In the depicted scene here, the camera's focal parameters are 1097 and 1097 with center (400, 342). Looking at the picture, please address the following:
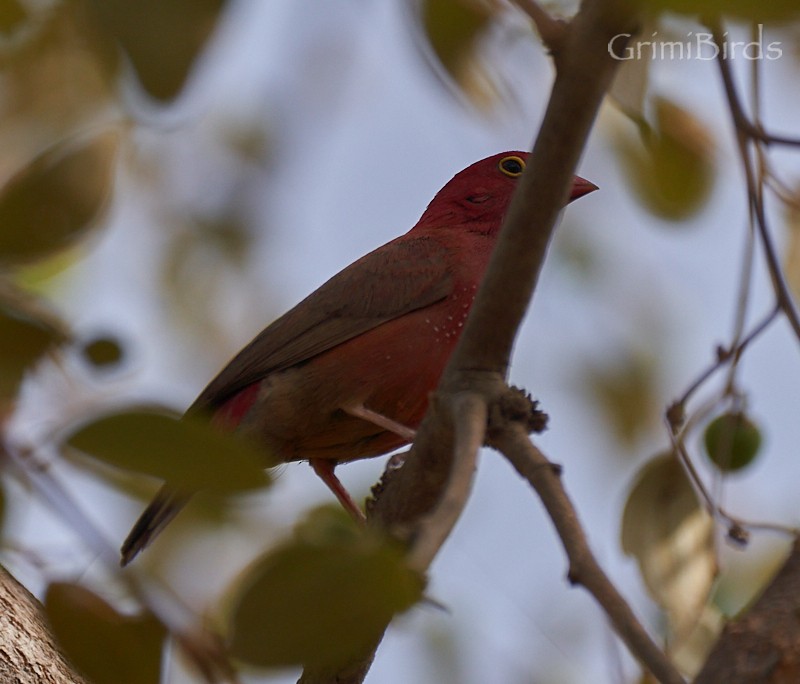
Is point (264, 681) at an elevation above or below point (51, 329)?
below

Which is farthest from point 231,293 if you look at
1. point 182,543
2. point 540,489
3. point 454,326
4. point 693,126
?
point 540,489

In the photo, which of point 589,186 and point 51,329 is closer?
point 51,329

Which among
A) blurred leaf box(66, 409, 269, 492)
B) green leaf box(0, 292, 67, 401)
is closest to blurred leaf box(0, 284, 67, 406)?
green leaf box(0, 292, 67, 401)

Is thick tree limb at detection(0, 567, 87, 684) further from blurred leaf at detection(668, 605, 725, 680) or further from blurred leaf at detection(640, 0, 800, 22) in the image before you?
blurred leaf at detection(640, 0, 800, 22)

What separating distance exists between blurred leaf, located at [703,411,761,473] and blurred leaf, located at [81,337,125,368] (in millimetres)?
2066

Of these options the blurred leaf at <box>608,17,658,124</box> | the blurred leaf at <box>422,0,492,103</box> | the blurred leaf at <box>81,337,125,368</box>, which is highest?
the blurred leaf at <box>422,0,492,103</box>

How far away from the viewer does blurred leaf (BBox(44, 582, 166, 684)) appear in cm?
155

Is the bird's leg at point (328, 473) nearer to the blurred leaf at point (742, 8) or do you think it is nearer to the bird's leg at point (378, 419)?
the bird's leg at point (378, 419)

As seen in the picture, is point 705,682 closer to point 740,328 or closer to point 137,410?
point 137,410

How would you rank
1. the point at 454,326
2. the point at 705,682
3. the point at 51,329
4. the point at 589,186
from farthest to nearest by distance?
the point at 589,186
the point at 454,326
the point at 705,682
the point at 51,329

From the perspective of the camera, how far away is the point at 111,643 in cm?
156

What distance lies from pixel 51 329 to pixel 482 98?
5.02 feet

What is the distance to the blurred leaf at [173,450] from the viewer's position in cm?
131

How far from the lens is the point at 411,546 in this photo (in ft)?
5.53
